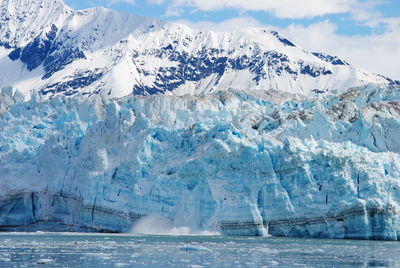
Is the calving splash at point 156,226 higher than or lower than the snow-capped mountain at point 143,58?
lower

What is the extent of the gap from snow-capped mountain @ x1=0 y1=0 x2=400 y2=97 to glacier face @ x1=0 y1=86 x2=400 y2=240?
91.1 metres

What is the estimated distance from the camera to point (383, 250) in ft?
119

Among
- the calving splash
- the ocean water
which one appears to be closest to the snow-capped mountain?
the calving splash

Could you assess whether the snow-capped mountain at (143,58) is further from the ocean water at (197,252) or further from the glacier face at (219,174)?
the ocean water at (197,252)

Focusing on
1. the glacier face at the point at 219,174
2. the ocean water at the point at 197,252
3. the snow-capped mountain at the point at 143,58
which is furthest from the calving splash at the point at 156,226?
the snow-capped mountain at the point at 143,58

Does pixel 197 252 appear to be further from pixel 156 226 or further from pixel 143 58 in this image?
pixel 143 58

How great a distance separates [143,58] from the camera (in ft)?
543

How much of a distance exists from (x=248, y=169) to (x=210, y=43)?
128m

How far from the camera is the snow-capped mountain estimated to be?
15438 centimetres

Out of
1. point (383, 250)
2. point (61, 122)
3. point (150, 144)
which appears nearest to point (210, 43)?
point (61, 122)

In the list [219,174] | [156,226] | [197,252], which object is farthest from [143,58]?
[197,252]

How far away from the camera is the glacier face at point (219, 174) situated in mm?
44000

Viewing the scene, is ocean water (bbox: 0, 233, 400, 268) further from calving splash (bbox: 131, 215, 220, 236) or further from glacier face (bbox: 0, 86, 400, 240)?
calving splash (bbox: 131, 215, 220, 236)

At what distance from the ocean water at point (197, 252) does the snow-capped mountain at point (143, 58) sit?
106 metres
